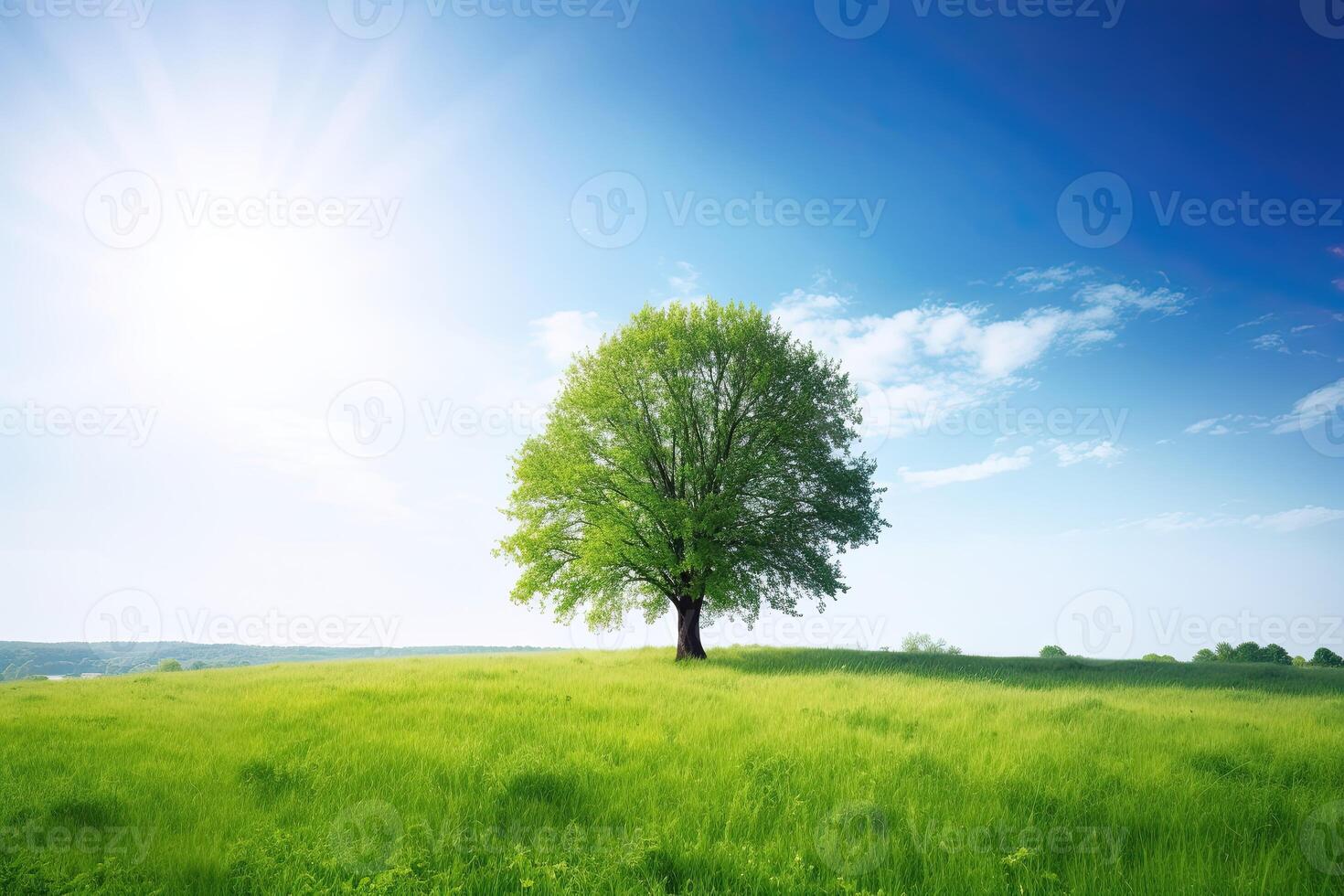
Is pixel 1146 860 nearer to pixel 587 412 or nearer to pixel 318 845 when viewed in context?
pixel 318 845

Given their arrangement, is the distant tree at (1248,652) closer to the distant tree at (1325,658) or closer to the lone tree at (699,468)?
the distant tree at (1325,658)

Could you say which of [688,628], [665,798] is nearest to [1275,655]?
[688,628]

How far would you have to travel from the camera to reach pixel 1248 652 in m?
42.0

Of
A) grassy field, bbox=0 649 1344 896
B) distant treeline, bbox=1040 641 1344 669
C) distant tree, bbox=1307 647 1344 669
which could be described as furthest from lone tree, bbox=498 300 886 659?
distant tree, bbox=1307 647 1344 669

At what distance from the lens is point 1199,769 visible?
774 cm

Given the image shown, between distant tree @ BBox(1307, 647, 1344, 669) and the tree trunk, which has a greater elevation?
the tree trunk

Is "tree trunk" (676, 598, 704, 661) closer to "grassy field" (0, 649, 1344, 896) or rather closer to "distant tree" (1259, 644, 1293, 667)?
"grassy field" (0, 649, 1344, 896)

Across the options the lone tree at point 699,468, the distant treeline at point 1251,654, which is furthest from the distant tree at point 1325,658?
the lone tree at point 699,468

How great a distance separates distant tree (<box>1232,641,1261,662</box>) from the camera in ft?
136

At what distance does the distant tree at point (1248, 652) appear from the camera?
41.6 metres

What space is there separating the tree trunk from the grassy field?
1341cm

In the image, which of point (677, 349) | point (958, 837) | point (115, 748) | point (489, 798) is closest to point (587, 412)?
point (677, 349)

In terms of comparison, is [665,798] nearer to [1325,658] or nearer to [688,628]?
[688,628]

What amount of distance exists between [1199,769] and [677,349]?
1953 centimetres
